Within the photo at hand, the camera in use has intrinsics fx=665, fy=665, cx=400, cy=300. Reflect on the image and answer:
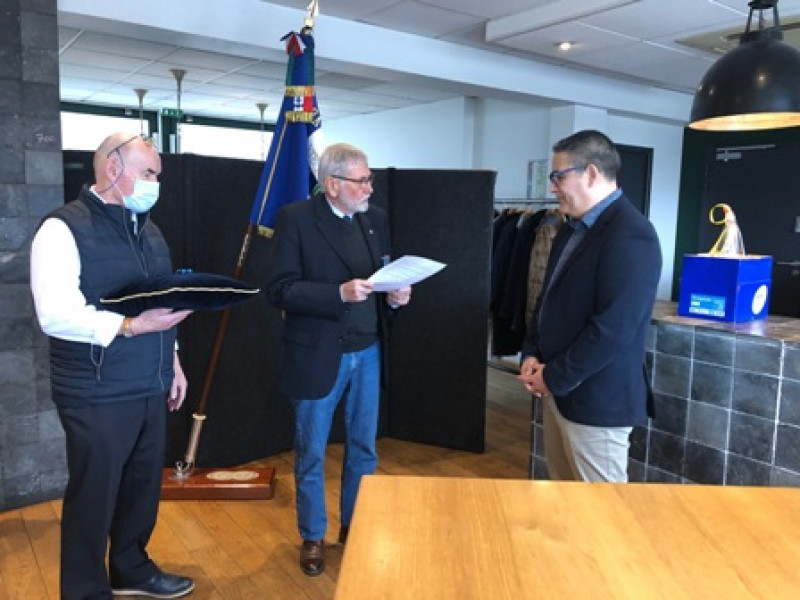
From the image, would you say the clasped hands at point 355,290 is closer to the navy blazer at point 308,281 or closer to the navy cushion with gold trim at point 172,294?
the navy blazer at point 308,281

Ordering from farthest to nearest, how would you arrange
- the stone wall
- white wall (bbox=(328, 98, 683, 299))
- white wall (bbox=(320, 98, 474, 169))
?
white wall (bbox=(320, 98, 474, 169)) → white wall (bbox=(328, 98, 683, 299)) → the stone wall

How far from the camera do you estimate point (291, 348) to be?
2.24 m

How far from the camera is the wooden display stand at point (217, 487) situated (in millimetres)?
2980

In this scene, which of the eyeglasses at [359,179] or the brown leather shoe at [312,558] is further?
the brown leather shoe at [312,558]

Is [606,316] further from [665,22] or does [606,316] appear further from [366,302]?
[665,22]

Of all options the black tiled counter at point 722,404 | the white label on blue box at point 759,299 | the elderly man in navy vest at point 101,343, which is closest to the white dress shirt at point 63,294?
the elderly man in navy vest at point 101,343

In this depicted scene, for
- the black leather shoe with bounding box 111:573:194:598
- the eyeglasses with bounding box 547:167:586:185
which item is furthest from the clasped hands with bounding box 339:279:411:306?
the black leather shoe with bounding box 111:573:194:598

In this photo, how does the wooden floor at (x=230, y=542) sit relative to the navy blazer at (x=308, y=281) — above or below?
below

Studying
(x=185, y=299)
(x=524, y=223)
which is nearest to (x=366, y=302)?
(x=185, y=299)

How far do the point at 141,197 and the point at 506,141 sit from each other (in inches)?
Answer: 180

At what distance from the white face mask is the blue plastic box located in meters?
1.94

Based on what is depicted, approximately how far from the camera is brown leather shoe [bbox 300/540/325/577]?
2387 millimetres

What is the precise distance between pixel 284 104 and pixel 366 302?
131 cm

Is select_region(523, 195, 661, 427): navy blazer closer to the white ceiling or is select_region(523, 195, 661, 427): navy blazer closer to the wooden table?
the wooden table
